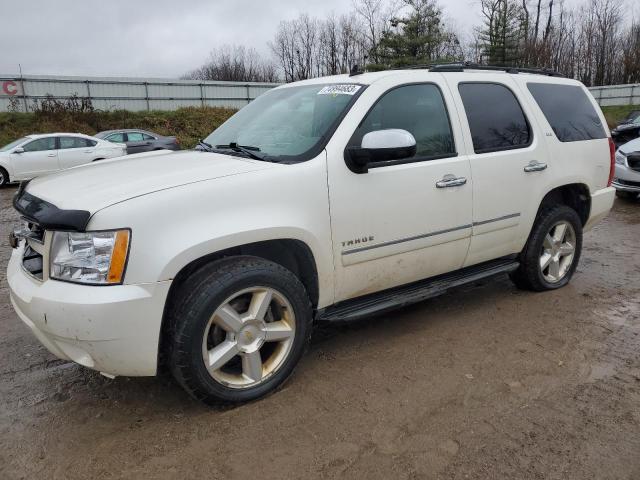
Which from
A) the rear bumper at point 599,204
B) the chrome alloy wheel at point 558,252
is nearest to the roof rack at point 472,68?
the rear bumper at point 599,204

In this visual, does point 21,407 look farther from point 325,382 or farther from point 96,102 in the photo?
point 96,102

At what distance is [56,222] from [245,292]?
0.98 m

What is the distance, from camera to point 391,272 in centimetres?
340

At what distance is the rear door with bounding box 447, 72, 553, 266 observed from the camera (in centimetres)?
376

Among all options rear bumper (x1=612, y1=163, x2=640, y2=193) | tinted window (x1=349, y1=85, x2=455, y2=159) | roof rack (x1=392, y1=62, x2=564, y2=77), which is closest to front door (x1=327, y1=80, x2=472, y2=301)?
tinted window (x1=349, y1=85, x2=455, y2=159)

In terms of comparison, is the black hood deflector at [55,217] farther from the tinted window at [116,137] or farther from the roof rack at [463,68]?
the tinted window at [116,137]

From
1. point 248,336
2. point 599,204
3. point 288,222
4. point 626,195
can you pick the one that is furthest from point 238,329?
point 626,195

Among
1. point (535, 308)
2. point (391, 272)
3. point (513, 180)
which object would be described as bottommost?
point (535, 308)

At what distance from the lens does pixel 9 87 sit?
2569 cm

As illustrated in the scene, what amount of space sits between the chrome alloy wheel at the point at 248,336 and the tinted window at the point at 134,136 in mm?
16750

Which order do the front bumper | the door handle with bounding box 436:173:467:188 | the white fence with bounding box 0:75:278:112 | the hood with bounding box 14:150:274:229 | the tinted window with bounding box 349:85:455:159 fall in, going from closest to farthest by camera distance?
1. the front bumper
2. the hood with bounding box 14:150:274:229
3. the tinted window with bounding box 349:85:455:159
4. the door handle with bounding box 436:173:467:188
5. the white fence with bounding box 0:75:278:112

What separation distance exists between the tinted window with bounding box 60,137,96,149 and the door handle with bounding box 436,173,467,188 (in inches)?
560

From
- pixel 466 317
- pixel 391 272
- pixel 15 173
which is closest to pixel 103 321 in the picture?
pixel 391 272

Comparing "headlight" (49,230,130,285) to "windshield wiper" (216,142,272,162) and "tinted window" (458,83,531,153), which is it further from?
"tinted window" (458,83,531,153)
